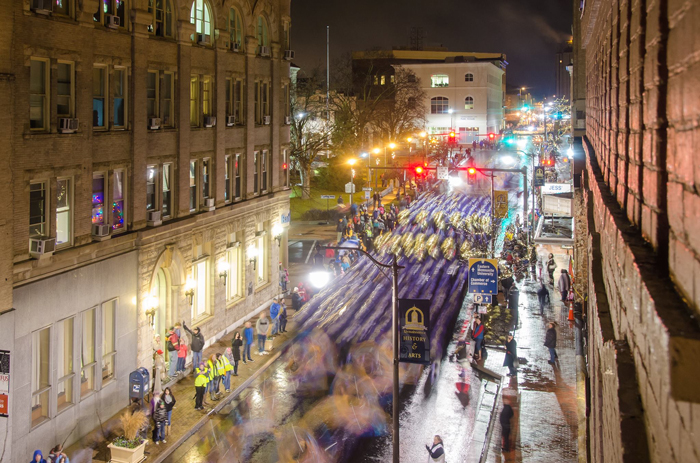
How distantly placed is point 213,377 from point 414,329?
7.03m

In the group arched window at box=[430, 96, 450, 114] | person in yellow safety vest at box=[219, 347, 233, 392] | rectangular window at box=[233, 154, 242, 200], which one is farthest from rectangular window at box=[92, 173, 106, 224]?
arched window at box=[430, 96, 450, 114]

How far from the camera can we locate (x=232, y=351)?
87.9ft

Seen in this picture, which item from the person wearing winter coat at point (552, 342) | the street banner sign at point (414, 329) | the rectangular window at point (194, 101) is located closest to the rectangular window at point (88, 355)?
the street banner sign at point (414, 329)

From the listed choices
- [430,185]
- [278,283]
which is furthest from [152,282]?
[430,185]

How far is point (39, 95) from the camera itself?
64.7ft

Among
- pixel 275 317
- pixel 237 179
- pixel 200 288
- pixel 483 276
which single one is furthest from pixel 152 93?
pixel 483 276

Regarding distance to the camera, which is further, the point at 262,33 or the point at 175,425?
the point at 262,33

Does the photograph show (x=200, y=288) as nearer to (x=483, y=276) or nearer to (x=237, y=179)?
(x=237, y=179)

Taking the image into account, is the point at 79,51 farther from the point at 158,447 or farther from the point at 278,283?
the point at 278,283

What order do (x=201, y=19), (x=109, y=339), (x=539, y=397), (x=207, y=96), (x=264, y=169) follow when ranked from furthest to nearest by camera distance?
1. (x=264, y=169)
2. (x=207, y=96)
3. (x=201, y=19)
4. (x=539, y=397)
5. (x=109, y=339)

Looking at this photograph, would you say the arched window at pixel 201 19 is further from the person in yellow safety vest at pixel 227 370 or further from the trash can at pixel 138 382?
the trash can at pixel 138 382

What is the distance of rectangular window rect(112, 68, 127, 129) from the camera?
76.4 ft

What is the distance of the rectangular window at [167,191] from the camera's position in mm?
26812

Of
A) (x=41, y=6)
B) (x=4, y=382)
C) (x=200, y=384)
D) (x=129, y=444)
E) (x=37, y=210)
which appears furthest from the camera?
(x=200, y=384)
